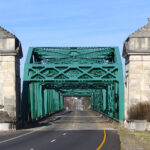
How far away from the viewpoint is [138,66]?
4375 centimetres

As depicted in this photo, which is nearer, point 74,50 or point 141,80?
point 141,80

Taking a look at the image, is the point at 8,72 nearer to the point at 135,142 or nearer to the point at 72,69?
the point at 72,69

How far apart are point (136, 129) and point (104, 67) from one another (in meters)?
9.60

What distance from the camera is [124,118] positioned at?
45375 mm

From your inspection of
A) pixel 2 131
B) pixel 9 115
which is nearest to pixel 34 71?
pixel 9 115

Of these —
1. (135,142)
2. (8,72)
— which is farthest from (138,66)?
(135,142)

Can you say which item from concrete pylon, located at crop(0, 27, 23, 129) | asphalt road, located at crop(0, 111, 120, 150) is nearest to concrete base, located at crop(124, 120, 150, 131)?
asphalt road, located at crop(0, 111, 120, 150)

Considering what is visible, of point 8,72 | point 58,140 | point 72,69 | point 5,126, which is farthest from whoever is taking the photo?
point 72,69

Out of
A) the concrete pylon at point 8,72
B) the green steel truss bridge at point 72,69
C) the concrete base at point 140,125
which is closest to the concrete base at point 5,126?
the concrete pylon at point 8,72

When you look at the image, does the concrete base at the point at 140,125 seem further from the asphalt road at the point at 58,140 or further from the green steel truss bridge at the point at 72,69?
the green steel truss bridge at the point at 72,69

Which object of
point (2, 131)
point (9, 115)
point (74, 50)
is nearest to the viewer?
point (2, 131)

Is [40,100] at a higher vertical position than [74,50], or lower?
lower

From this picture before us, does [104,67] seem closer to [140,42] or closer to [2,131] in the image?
[140,42]

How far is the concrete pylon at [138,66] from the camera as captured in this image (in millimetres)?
43469
